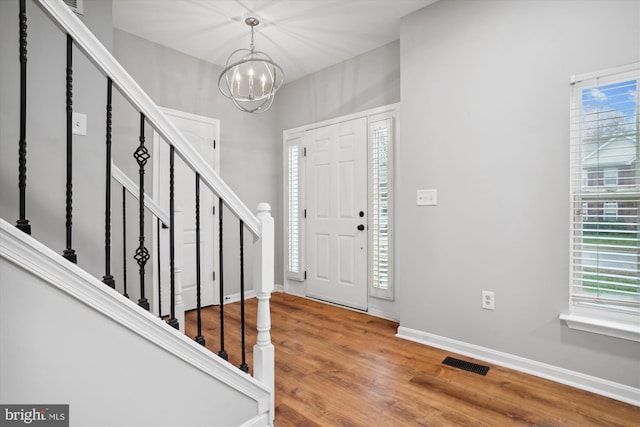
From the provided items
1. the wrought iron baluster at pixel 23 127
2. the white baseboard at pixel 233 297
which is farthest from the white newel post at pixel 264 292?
the white baseboard at pixel 233 297

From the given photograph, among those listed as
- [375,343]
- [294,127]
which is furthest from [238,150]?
[375,343]

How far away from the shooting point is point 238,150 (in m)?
4.05

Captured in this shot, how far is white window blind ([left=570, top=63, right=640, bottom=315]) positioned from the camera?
190cm

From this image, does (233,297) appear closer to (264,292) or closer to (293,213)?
(293,213)

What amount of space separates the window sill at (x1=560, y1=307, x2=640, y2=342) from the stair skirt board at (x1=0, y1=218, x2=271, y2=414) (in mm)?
1892

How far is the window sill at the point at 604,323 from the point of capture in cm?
187

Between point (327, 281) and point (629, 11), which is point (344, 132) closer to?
point (327, 281)

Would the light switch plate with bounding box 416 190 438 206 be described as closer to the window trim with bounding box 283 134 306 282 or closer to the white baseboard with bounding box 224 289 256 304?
the window trim with bounding box 283 134 306 282

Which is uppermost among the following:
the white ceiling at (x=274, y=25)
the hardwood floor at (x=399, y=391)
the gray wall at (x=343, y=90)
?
the white ceiling at (x=274, y=25)

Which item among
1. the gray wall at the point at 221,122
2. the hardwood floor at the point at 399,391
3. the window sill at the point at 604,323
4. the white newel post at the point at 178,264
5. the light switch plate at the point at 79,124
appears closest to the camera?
the hardwood floor at the point at 399,391

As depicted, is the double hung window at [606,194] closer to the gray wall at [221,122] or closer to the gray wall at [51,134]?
the gray wall at [51,134]

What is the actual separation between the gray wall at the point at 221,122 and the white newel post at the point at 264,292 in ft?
7.08

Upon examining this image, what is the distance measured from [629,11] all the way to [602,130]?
649 millimetres

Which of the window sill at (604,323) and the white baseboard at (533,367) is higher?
the window sill at (604,323)
